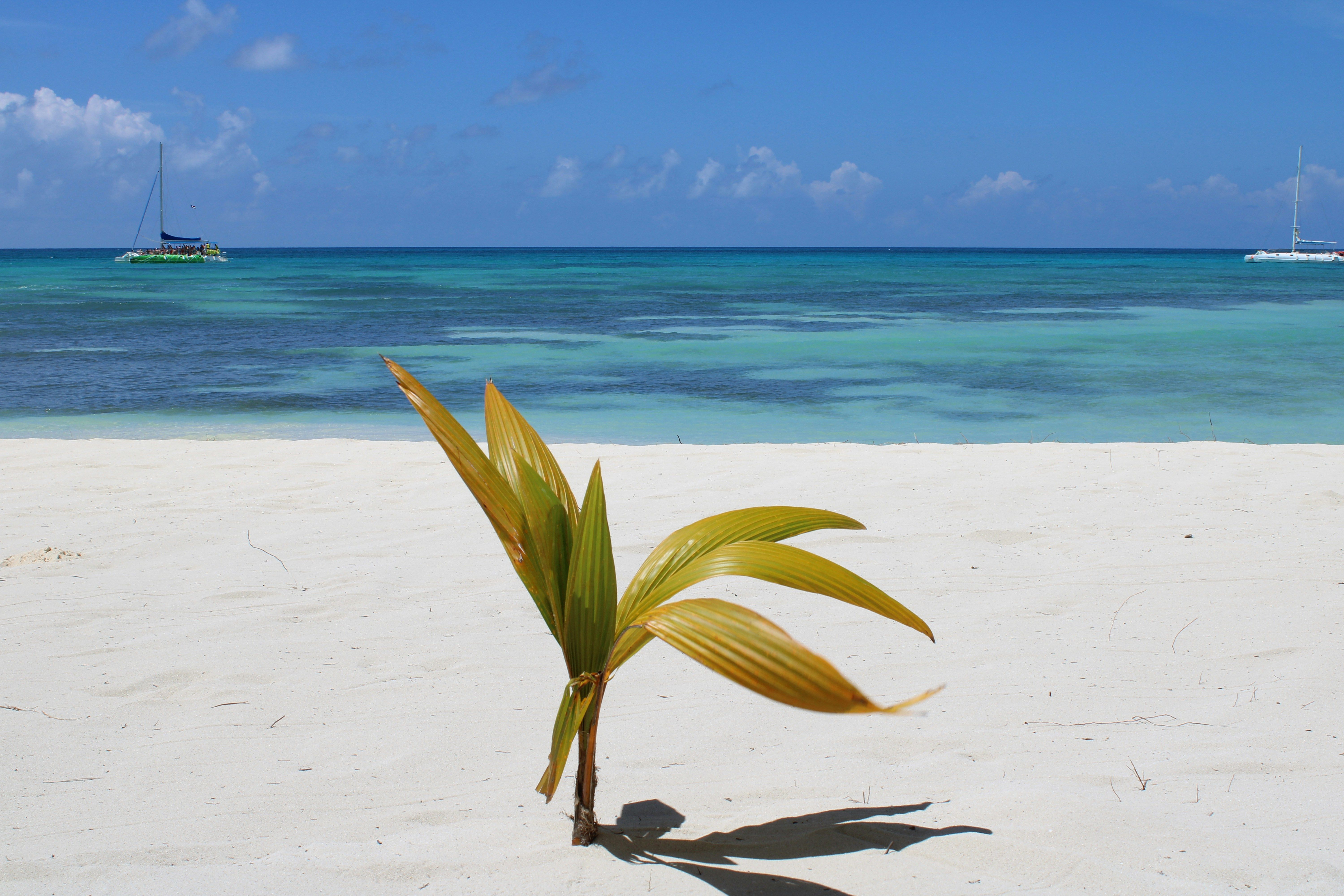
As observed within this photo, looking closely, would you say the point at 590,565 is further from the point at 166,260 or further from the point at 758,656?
the point at 166,260

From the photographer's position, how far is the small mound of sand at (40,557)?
3.52 metres

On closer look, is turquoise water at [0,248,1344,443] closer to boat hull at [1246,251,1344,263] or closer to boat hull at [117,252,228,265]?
boat hull at [117,252,228,265]

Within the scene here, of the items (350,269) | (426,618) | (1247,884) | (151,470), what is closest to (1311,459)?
(1247,884)

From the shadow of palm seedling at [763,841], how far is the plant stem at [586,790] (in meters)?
0.04

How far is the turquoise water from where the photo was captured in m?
9.25

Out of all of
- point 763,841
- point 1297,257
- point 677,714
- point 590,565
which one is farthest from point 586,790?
point 1297,257

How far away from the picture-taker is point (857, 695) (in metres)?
0.98

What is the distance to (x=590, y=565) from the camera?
1.45 meters

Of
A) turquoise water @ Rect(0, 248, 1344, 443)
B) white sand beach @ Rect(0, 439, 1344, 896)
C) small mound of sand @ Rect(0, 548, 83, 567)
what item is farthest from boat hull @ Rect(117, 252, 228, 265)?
small mound of sand @ Rect(0, 548, 83, 567)

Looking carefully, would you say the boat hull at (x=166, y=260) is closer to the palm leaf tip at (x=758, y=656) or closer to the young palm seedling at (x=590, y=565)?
the young palm seedling at (x=590, y=565)

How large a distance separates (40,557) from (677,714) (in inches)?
110

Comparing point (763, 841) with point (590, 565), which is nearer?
point (590, 565)

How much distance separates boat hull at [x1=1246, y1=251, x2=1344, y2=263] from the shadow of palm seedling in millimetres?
72858

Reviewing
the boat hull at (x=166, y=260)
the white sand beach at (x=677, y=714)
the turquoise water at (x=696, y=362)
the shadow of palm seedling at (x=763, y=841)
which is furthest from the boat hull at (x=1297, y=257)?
the boat hull at (x=166, y=260)
